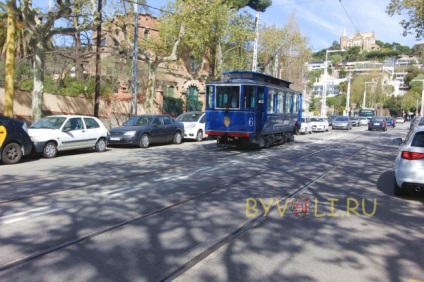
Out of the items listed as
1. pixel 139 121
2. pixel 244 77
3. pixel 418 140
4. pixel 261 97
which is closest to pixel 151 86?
pixel 139 121

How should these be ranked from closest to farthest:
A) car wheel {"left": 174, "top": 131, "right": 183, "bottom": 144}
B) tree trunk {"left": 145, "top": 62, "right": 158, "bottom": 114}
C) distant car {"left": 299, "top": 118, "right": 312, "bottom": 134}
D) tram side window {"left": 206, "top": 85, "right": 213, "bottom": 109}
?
tram side window {"left": 206, "top": 85, "right": 213, "bottom": 109}, car wheel {"left": 174, "top": 131, "right": 183, "bottom": 144}, tree trunk {"left": 145, "top": 62, "right": 158, "bottom": 114}, distant car {"left": 299, "top": 118, "right": 312, "bottom": 134}

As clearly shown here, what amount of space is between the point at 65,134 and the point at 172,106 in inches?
755

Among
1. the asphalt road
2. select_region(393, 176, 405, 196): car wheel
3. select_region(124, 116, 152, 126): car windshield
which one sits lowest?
the asphalt road

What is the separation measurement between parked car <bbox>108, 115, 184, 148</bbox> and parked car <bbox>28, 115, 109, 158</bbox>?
4.18ft

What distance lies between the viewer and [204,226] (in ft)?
20.0

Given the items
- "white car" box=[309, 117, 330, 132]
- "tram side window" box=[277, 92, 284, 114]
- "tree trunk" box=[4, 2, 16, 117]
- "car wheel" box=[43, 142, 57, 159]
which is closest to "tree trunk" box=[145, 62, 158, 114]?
"tram side window" box=[277, 92, 284, 114]

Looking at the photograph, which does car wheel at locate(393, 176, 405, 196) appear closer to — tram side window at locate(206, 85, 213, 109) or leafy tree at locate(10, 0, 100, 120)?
tram side window at locate(206, 85, 213, 109)

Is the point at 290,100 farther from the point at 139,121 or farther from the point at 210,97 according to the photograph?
the point at 139,121

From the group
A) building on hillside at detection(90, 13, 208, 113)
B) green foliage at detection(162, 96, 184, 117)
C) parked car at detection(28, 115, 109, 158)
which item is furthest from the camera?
green foliage at detection(162, 96, 184, 117)

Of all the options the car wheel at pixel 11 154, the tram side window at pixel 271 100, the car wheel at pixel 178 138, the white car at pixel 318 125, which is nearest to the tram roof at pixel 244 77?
the tram side window at pixel 271 100

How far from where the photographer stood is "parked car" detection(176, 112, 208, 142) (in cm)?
2197

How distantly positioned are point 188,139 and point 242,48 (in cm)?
1889

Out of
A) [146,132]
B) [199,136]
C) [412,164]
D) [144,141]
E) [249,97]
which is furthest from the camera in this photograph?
[199,136]

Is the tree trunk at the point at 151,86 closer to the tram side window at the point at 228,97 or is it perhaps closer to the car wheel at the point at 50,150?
the tram side window at the point at 228,97
